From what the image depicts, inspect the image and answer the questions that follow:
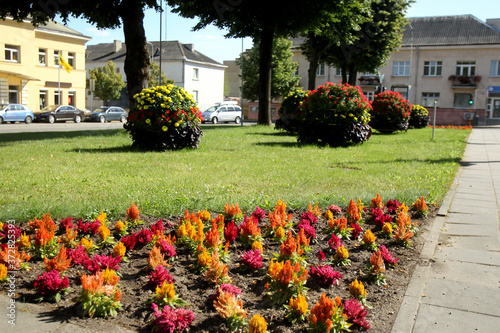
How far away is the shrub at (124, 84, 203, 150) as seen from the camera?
38.4 feet

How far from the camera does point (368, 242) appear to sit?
4.41 meters

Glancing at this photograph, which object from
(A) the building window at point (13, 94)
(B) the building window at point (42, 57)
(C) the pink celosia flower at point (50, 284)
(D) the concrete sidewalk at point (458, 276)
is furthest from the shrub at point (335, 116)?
(B) the building window at point (42, 57)

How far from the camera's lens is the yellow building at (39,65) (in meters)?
40.6

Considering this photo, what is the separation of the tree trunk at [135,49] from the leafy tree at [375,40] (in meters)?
18.0

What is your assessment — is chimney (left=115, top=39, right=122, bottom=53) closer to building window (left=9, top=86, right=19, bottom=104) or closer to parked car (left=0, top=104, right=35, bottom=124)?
building window (left=9, top=86, right=19, bottom=104)

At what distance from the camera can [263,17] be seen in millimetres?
22859

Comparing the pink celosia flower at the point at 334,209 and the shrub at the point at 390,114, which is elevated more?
the shrub at the point at 390,114

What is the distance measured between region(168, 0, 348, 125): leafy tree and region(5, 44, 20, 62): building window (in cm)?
2435

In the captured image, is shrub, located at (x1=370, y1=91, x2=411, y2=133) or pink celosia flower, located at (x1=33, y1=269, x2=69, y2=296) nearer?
pink celosia flower, located at (x1=33, y1=269, x2=69, y2=296)

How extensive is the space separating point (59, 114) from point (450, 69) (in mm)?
42921

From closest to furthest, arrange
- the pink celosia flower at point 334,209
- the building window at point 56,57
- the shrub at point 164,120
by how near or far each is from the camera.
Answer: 1. the pink celosia flower at point 334,209
2. the shrub at point 164,120
3. the building window at point 56,57

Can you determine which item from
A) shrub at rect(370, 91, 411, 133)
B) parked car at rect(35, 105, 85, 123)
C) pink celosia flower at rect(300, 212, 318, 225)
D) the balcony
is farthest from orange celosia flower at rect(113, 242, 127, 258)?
the balcony

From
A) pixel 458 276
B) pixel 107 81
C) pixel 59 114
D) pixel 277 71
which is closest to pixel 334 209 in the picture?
pixel 458 276

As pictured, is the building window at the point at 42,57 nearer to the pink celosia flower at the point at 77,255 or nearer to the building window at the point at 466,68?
the building window at the point at 466,68
